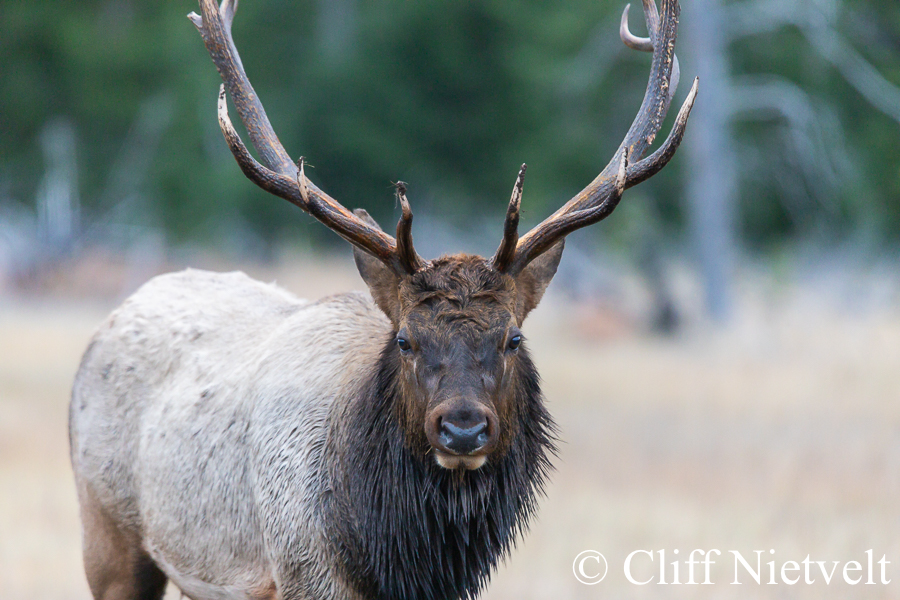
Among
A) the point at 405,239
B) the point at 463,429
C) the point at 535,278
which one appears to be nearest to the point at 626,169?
the point at 535,278

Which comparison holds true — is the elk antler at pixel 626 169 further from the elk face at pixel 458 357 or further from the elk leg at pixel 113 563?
the elk leg at pixel 113 563

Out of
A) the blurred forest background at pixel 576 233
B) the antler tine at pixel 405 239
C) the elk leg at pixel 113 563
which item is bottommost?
the elk leg at pixel 113 563

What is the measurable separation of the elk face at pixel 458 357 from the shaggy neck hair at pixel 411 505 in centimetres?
9

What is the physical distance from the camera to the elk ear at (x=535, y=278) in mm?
4004

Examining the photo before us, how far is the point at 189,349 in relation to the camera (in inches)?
190

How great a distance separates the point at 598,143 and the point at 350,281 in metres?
6.22

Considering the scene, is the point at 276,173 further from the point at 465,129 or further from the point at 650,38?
the point at 465,129

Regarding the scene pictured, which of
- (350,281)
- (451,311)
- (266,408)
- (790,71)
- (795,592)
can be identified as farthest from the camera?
(790,71)

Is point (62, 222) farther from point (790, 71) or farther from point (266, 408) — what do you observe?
point (266, 408)

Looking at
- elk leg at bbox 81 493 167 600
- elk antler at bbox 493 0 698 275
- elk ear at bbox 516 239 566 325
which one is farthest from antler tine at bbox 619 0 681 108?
elk leg at bbox 81 493 167 600

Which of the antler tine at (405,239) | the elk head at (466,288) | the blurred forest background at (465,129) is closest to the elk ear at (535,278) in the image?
the elk head at (466,288)

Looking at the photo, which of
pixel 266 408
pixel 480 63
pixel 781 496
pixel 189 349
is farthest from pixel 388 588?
pixel 480 63

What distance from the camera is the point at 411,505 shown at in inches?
148

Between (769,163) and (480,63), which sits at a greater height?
(480,63)
